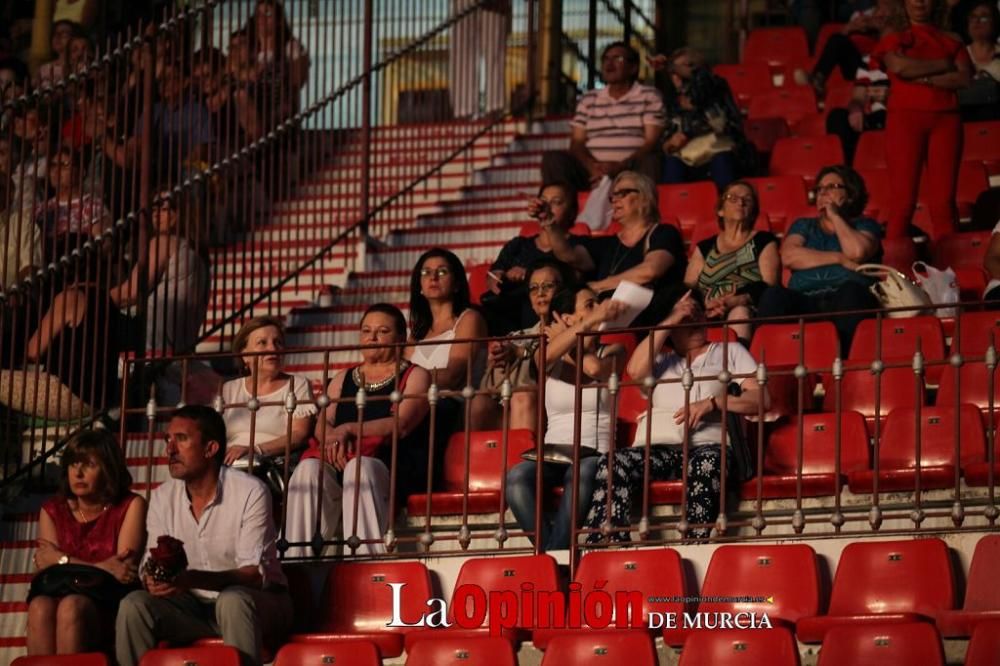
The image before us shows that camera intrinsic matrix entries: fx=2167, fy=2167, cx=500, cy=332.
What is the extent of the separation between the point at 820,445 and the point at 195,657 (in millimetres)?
2693

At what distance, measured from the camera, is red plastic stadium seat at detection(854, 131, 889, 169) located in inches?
506

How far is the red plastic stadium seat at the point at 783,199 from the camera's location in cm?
1209

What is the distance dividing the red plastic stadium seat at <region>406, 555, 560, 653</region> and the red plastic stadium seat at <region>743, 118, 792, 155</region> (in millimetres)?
5911

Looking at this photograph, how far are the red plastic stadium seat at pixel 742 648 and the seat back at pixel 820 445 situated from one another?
1.41 m

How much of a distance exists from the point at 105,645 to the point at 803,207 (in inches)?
208

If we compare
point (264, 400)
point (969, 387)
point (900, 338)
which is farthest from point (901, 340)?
point (264, 400)

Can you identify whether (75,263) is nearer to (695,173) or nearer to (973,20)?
(695,173)

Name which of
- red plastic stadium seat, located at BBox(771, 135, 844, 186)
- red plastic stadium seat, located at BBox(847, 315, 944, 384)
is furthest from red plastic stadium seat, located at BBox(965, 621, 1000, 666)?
red plastic stadium seat, located at BBox(771, 135, 844, 186)

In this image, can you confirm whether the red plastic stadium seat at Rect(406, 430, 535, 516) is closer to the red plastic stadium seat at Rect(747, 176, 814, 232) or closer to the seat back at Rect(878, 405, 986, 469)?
the seat back at Rect(878, 405, 986, 469)

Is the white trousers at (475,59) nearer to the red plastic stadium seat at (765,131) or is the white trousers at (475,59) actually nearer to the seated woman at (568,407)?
the red plastic stadium seat at (765,131)

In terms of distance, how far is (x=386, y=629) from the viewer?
838cm

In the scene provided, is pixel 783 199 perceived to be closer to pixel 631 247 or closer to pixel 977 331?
pixel 631 247

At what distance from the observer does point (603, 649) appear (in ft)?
24.7

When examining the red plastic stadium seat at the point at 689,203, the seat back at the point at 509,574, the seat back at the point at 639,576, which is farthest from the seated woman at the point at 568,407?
the red plastic stadium seat at the point at 689,203
